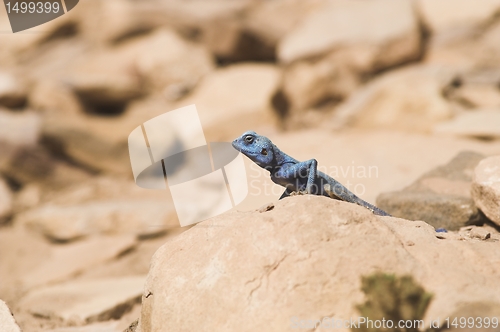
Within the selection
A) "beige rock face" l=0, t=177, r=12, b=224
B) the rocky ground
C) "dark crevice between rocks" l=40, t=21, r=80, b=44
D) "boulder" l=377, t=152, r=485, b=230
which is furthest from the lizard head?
"dark crevice between rocks" l=40, t=21, r=80, b=44

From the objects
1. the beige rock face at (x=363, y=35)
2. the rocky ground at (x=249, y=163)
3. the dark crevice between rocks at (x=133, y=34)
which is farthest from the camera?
the dark crevice between rocks at (x=133, y=34)

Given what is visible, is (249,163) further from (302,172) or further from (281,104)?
(281,104)

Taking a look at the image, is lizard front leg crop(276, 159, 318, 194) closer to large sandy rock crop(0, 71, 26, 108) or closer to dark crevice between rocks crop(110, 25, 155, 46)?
large sandy rock crop(0, 71, 26, 108)

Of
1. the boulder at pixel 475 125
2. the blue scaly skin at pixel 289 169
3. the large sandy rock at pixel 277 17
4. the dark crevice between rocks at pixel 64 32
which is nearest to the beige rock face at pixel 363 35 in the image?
the large sandy rock at pixel 277 17

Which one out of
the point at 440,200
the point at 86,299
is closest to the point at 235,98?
the point at 86,299

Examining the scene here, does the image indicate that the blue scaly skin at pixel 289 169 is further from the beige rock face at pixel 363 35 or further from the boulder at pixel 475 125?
the beige rock face at pixel 363 35

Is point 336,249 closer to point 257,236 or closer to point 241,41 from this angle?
point 257,236
